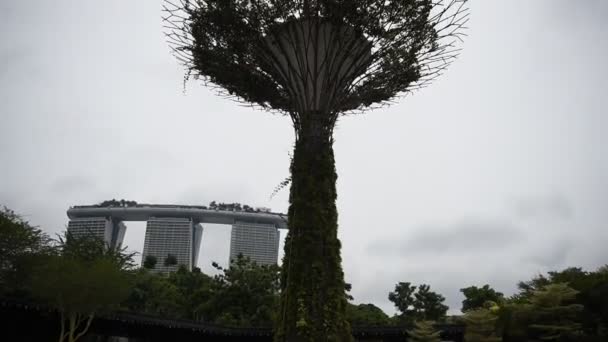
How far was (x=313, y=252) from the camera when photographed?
10844mm

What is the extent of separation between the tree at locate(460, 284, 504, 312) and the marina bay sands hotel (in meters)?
104

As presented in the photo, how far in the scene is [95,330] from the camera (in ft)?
88.9

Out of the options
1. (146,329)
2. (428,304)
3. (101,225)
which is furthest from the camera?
(101,225)

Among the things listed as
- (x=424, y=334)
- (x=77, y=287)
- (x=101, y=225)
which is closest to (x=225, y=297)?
(x=77, y=287)

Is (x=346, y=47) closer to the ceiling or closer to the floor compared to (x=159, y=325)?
closer to the ceiling

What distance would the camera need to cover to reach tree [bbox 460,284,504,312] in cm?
4372

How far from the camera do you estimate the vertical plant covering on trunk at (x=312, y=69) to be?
10656 millimetres

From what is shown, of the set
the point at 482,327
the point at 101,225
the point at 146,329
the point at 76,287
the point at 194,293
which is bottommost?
the point at 146,329

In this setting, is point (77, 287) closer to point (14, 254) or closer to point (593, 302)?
point (14, 254)

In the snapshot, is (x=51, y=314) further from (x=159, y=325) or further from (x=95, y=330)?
(x=159, y=325)

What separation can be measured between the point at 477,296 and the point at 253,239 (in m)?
111

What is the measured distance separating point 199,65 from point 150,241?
5897 inches

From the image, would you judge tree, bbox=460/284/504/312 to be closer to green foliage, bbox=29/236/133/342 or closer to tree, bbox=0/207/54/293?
green foliage, bbox=29/236/133/342

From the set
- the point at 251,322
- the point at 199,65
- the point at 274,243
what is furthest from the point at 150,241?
the point at 199,65
